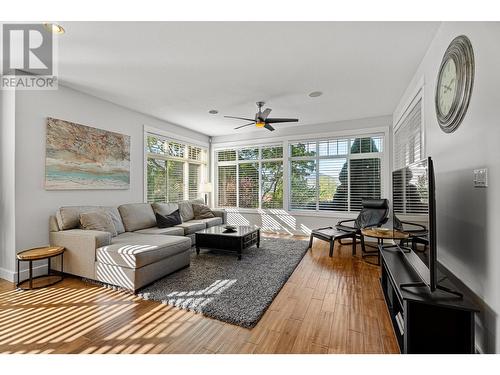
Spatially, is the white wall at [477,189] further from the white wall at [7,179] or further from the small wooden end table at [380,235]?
the white wall at [7,179]

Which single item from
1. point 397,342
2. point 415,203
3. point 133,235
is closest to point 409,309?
point 397,342

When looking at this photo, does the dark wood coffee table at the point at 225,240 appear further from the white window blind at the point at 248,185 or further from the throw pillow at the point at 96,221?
the white window blind at the point at 248,185

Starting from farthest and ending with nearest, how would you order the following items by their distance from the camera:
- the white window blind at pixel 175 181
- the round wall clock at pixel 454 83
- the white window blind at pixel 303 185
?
the white window blind at pixel 303 185 → the white window blind at pixel 175 181 → the round wall clock at pixel 454 83

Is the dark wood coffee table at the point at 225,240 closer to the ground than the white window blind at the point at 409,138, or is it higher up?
closer to the ground

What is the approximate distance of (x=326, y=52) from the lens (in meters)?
2.59

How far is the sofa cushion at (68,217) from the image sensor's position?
318cm

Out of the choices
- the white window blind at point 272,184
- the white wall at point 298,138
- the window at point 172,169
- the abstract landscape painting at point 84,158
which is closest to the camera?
the abstract landscape painting at point 84,158

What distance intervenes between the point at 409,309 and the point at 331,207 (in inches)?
164

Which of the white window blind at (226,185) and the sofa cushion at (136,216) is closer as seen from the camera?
the sofa cushion at (136,216)

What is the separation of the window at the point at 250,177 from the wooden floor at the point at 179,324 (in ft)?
11.8

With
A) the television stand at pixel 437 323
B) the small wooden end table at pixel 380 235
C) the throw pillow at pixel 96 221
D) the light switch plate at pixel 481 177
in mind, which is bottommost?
the television stand at pixel 437 323

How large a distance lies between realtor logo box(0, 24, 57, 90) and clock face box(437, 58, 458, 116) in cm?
365

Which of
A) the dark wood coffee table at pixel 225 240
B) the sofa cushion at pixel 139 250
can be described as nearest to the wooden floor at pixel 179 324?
the sofa cushion at pixel 139 250

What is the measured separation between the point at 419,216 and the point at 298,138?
428cm
